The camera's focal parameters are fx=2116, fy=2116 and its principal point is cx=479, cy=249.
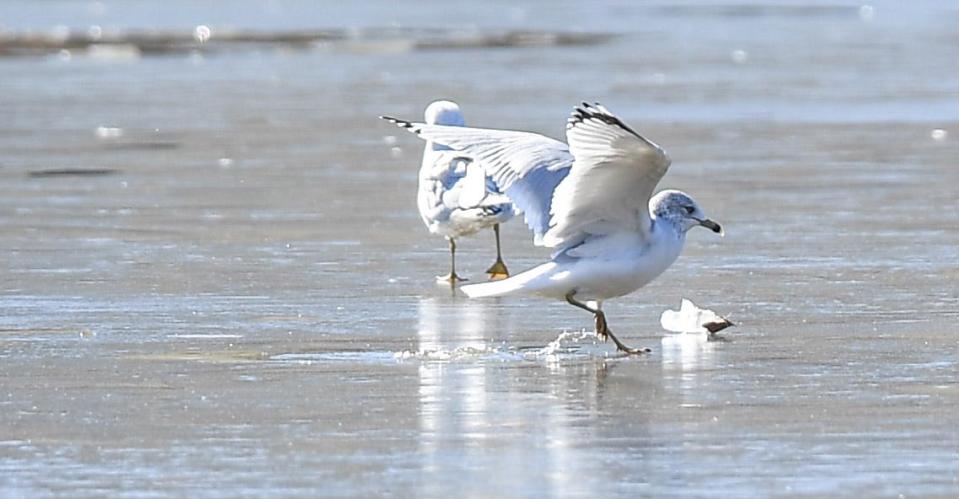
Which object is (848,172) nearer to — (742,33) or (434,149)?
(434,149)

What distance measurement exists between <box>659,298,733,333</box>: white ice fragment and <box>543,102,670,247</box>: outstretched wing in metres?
0.58

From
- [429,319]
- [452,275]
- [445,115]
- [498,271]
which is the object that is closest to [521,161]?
[429,319]

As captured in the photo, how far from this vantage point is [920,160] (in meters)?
17.1

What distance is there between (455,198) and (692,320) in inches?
121

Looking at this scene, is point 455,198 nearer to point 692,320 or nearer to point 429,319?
point 429,319

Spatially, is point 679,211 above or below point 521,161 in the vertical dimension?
below

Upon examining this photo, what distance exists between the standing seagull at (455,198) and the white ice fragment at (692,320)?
213 centimetres

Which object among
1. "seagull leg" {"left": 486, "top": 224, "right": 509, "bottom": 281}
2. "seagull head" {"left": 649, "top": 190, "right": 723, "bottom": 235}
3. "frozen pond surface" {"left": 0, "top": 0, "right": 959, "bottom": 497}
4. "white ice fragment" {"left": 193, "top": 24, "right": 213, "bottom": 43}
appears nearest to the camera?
"frozen pond surface" {"left": 0, "top": 0, "right": 959, "bottom": 497}

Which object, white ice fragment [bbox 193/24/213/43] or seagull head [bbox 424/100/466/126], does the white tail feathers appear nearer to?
seagull head [bbox 424/100/466/126]

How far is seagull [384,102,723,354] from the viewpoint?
904 centimetres

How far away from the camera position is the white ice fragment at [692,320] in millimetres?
9664

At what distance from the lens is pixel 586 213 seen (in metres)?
9.32

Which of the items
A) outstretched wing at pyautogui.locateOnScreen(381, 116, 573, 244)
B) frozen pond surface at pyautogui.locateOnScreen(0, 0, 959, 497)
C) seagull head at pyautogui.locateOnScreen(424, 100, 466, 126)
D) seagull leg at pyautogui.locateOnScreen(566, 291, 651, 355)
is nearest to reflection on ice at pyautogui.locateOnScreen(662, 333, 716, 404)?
frozen pond surface at pyautogui.locateOnScreen(0, 0, 959, 497)

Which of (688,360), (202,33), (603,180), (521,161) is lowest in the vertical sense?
(688,360)
